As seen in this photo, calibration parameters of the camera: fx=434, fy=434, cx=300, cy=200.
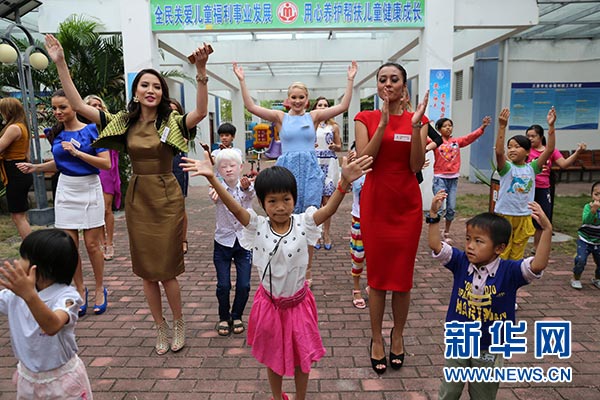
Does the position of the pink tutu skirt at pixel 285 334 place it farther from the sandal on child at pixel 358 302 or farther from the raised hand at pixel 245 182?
the sandal on child at pixel 358 302

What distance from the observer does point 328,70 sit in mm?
19766

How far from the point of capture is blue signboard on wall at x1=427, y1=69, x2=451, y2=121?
7.98m

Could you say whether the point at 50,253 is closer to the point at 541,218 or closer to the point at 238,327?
the point at 238,327

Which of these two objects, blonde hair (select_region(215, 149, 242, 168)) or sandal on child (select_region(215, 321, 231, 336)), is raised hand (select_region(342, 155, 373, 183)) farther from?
sandal on child (select_region(215, 321, 231, 336))

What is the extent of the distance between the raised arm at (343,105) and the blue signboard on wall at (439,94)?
4.54 meters

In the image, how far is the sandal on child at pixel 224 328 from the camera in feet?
11.3

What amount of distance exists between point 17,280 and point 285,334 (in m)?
1.27

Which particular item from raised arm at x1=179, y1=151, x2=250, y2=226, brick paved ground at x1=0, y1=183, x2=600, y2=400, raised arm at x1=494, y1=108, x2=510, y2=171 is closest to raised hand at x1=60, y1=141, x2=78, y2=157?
brick paved ground at x1=0, y1=183, x2=600, y2=400

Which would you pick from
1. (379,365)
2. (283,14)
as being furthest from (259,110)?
(283,14)

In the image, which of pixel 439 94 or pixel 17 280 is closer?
pixel 17 280

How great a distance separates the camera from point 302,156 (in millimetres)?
3859

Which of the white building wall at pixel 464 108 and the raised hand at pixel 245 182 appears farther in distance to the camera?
the white building wall at pixel 464 108

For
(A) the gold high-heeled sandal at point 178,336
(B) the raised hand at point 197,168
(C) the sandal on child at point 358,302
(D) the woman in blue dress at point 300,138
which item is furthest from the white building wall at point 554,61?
(B) the raised hand at point 197,168

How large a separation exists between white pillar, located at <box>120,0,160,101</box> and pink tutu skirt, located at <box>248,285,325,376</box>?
6.79m
